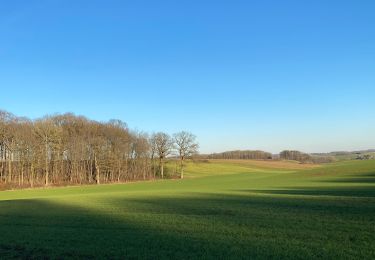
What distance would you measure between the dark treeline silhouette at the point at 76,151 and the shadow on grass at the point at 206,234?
2740 inches

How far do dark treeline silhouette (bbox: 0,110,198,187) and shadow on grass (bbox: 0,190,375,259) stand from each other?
228ft

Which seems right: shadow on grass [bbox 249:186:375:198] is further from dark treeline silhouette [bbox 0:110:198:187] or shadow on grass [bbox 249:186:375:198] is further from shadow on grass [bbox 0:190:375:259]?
dark treeline silhouette [bbox 0:110:198:187]

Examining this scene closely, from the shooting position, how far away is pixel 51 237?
664 inches

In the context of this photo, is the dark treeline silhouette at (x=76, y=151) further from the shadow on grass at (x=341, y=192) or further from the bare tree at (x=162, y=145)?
the shadow on grass at (x=341, y=192)

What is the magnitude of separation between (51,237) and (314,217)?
11.1 metres

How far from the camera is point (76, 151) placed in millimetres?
102062

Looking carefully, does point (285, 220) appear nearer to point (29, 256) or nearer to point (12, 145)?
point (29, 256)

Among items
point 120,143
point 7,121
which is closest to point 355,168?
point 120,143

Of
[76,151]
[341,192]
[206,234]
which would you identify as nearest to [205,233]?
[206,234]

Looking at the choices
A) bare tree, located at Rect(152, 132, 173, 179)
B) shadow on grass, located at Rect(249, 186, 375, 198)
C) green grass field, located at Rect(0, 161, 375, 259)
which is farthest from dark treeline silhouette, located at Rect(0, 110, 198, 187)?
green grass field, located at Rect(0, 161, 375, 259)

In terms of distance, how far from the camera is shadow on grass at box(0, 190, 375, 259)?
12.8 meters

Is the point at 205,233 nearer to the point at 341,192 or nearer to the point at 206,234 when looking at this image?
the point at 206,234

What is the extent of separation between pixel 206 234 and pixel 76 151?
90.7 metres

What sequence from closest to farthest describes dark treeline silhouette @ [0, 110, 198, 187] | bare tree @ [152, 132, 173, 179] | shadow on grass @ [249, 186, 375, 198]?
1. shadow on grass @ [249, 186, 375, 198]
2. dark treeline silhouette @ [0, 110, 198, 187]
3. bare tree @ [152, 132, 173, 179]
